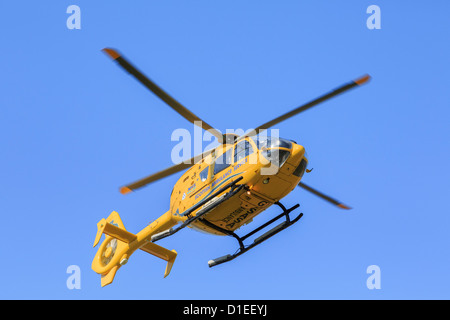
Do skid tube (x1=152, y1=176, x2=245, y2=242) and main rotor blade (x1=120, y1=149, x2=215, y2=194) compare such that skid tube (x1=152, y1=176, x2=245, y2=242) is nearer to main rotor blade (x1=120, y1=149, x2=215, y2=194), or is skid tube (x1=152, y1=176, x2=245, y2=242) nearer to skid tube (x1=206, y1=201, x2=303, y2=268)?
skid tube (x1=206, y1=201, x2=303, y2=268)

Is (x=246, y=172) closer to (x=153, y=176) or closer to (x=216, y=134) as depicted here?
(x=216, y=134)

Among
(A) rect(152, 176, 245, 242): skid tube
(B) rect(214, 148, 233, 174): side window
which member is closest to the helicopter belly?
(A) rect(152, 176, 245, 242): skid tube

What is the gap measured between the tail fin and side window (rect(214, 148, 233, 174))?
4.55 metres

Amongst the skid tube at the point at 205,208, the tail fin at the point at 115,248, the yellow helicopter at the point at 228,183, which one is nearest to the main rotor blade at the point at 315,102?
the yellow helicopter at the point at 228,183

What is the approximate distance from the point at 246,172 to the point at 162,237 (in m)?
3.75

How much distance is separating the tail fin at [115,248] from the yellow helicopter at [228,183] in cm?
4

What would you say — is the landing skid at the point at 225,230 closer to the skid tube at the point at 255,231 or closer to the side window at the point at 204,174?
the skid tube at the point at 255,231

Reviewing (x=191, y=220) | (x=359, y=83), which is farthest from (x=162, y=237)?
(x=359, y=83)

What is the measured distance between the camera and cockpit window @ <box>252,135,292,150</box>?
55.8ft

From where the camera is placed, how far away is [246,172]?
17.2 metres

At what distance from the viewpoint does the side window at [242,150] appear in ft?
57.3

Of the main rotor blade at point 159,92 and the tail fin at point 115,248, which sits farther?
the tail fin at point 115,248

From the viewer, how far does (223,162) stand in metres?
18.2

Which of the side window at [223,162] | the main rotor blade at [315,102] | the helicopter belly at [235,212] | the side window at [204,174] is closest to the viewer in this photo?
the main rotor blade at [315,102]
